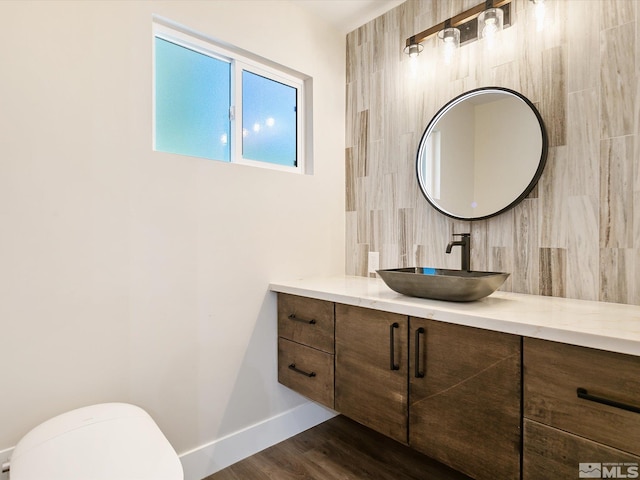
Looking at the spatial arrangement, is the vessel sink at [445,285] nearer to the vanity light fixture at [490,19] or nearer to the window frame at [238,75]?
the window frame at [238,75]

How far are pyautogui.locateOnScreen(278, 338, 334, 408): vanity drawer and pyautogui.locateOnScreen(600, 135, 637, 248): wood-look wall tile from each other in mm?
1298

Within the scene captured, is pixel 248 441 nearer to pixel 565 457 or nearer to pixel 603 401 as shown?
pixel 565 457

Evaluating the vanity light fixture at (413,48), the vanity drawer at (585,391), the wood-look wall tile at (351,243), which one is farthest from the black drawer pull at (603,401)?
the vanity light fixture at (413,48)

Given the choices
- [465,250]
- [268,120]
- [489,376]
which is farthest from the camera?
[268,120]

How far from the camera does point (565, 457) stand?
3.45ft

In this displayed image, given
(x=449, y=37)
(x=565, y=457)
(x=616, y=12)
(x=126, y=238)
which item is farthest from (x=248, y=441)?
(x=616, y=12)

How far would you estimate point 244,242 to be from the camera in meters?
1.97

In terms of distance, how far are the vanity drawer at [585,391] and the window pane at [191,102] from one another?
5.55 feet

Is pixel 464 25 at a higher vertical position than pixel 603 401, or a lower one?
higher

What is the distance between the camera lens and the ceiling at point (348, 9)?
221 centimetres

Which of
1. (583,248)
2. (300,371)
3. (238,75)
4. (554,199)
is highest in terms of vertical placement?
(238,75)

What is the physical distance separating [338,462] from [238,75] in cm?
214

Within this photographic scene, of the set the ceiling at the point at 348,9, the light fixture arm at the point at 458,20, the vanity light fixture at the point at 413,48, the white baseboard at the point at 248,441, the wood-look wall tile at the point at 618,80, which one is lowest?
the white baseboard at the point at 248,441

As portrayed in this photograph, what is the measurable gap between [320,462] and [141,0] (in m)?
2.36
